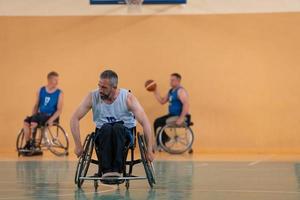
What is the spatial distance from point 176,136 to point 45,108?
227 cm

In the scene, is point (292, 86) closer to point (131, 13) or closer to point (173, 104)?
point (173, 104)

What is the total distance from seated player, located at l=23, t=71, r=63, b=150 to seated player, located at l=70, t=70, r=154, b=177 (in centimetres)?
622

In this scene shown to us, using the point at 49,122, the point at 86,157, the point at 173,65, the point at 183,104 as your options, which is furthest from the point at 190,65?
the point at 86,157

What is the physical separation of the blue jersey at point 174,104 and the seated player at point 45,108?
1.90 metres

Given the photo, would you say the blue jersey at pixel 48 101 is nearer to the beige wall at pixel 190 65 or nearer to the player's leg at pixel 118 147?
the beige wall at pixel 190 65

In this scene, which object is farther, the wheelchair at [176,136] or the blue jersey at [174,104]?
the blue jersey at [174,104]

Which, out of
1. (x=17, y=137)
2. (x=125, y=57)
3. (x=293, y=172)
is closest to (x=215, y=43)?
(x=125, y=57)

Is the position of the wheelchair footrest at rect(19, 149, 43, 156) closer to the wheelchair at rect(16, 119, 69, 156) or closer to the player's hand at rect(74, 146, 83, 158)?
the wheelchair at rect(16, 119, 69, 156)

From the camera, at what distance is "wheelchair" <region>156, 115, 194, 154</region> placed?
13008mm

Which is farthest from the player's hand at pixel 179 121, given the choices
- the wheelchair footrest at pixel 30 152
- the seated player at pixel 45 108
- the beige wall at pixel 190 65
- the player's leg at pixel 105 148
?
the player's leg at pixel 105 148

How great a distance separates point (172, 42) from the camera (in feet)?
45.6

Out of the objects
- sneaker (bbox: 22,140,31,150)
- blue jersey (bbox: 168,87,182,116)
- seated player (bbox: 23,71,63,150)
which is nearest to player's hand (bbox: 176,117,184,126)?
blue jersey (bbox: 168,87,182,116)

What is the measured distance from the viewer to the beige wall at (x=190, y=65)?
44.9ft

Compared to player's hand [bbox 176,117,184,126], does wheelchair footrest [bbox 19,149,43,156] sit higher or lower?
lower
